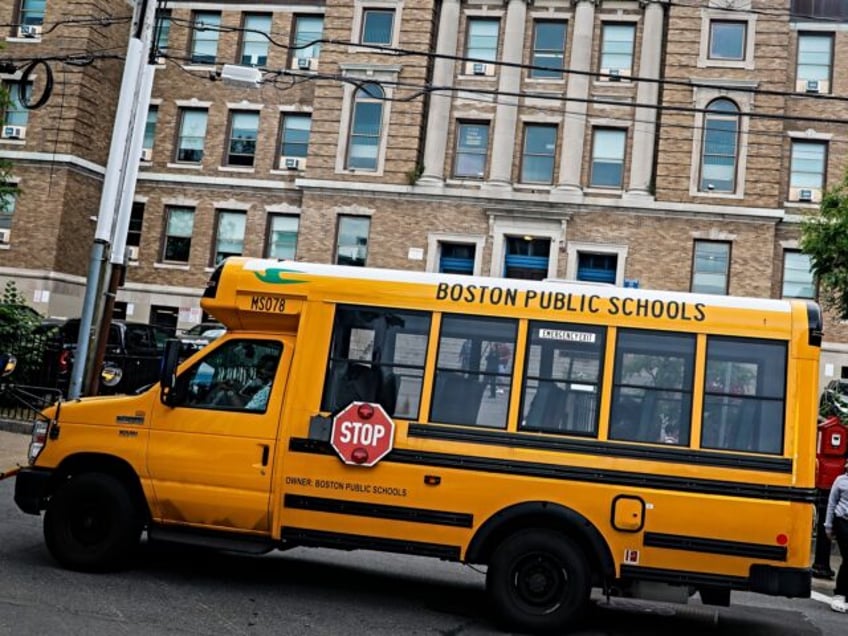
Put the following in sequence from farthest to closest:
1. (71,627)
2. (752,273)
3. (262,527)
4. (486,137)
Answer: (486,137) < (752,273) < (262,527) < (71,627)

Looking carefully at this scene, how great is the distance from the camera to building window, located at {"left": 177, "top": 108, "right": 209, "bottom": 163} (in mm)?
32250

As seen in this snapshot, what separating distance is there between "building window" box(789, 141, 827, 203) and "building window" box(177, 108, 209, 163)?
20.5m

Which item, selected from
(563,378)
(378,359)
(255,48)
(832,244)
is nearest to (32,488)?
(378,359)

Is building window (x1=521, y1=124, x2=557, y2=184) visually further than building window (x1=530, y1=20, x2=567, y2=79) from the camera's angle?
No

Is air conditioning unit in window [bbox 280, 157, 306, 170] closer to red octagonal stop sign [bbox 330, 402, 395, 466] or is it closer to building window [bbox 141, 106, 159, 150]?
building window [bbox 141, 106, 159, 150]

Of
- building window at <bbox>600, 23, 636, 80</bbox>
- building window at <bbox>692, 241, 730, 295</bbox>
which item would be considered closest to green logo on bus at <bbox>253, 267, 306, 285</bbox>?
building window at <bbox>692, 241, 730, 295</bbox>

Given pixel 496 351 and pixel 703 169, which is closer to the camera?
pixel 496 351

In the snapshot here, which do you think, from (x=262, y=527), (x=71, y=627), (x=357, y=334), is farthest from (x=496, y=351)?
(x=71, y=627)

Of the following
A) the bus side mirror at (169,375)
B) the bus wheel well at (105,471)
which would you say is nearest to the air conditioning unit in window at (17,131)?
the bus wheel well at (105,471)

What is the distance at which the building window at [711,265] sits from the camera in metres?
27.4

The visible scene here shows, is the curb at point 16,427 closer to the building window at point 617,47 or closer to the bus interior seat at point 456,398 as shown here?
the bus interior seat at point 456,398

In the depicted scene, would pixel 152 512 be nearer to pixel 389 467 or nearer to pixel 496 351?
pixel 389 467

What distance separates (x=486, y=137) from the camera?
29.1m

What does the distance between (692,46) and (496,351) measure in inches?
939
